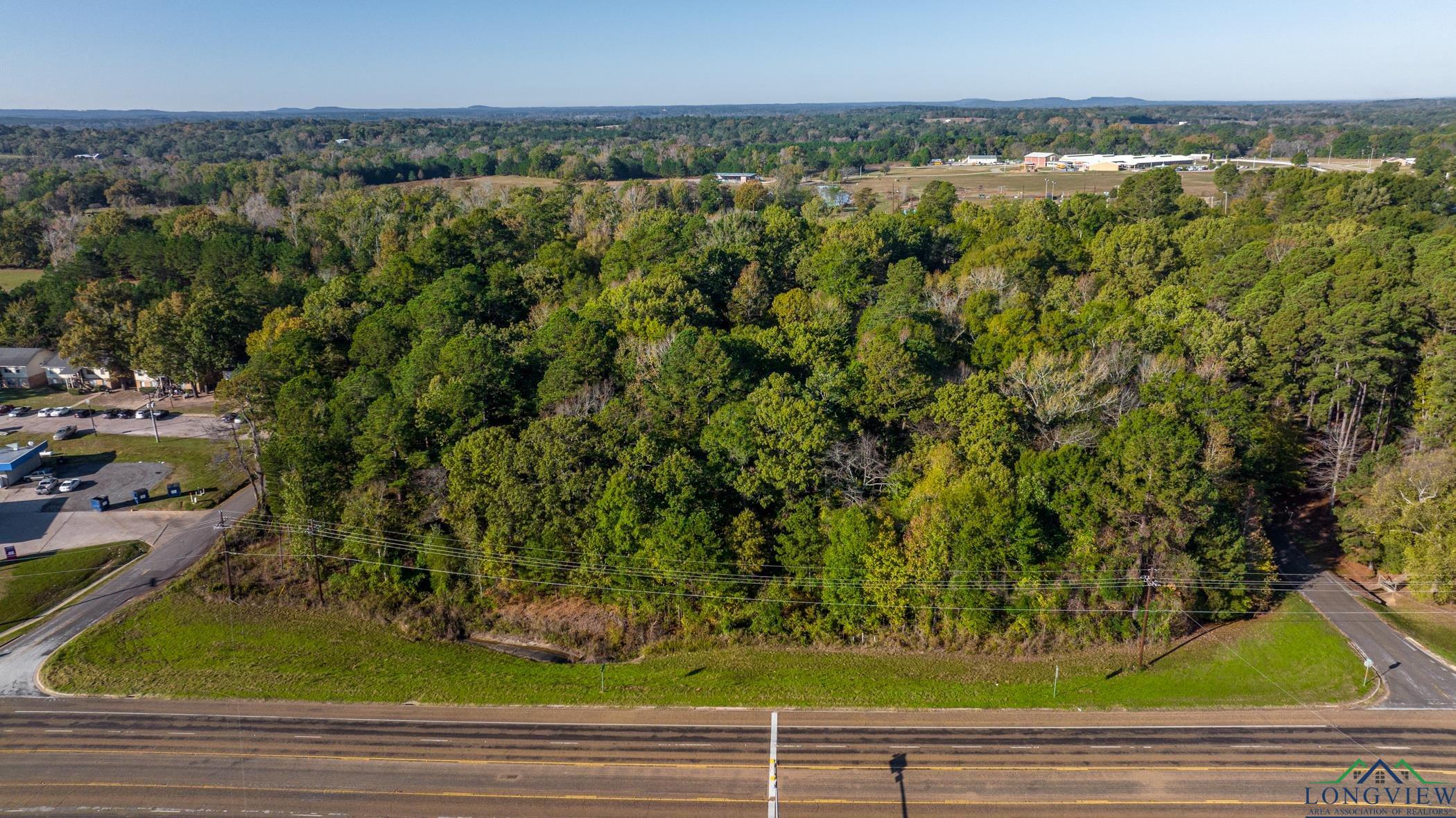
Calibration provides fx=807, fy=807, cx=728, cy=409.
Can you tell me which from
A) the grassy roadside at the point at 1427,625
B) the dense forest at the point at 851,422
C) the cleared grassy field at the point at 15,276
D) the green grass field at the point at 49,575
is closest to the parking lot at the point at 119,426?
the dense forest at the point at 851,422

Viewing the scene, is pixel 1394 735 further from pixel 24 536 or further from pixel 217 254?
pixel 217 254

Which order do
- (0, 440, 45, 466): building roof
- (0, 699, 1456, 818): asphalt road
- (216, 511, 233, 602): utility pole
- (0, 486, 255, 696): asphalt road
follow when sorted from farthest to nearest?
(0, 440, 45, 466): building roof < (216, 511, 233, 602): utility pole < (0, 486, 255, 696): asphalt road < (0, 699, 1456, 818): asphalt road

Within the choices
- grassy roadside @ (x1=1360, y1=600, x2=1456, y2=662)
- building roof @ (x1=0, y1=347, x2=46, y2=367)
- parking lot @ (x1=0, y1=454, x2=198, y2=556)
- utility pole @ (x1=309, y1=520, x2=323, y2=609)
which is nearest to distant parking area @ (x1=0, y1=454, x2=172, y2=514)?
parking lot @ (x1=0, y1=454, x2=198, y2=556)

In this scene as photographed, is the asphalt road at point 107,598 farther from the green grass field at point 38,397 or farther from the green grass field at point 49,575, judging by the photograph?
the green grass field at point 38,397

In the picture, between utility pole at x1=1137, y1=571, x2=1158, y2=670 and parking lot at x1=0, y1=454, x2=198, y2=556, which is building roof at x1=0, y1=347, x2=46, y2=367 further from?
utility pole at x1=1137, y1=571, x2=1158, y2=670

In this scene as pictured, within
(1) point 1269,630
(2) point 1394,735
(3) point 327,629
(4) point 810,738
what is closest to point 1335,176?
(1) point 1269,630

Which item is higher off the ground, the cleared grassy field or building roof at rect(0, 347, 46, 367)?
the cleared grassy field
